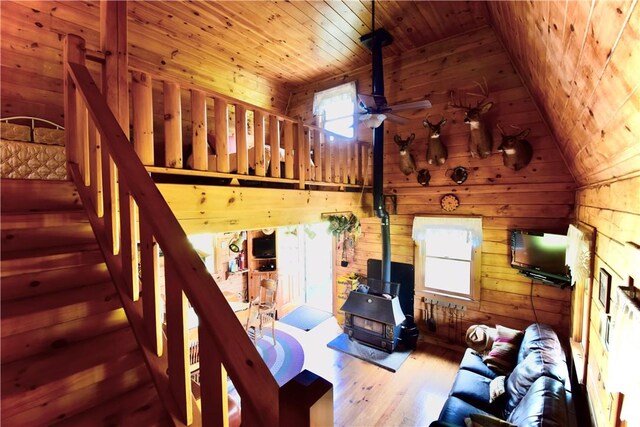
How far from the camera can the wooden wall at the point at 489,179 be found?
3594 millimetres

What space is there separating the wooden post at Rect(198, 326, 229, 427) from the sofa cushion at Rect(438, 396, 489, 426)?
2403 mm

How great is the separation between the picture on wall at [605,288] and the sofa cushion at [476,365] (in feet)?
5.51

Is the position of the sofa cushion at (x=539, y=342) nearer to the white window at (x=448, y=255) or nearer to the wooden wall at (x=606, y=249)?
the wooden wall at (x=606, y=249)

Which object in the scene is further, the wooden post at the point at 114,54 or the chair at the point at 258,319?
the chair at the point at 258,319

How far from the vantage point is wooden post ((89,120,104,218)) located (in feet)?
5.68

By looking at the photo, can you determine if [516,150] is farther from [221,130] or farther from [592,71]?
[221,130]

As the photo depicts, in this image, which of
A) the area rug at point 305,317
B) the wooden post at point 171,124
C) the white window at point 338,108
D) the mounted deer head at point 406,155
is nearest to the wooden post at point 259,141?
the wooden post at point 171,124

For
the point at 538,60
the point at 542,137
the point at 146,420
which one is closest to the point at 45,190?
the point at 146,420

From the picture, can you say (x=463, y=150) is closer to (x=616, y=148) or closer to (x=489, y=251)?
(x=489, y=251)

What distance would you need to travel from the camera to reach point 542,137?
357cm

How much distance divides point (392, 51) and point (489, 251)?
136 inches

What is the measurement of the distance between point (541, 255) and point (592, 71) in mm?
2805

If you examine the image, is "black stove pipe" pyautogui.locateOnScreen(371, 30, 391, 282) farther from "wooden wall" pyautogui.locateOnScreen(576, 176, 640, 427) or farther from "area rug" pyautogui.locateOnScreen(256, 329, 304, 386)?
"wooden wall" pyautogui.locateOnScreen(576, 176, 640, 427)

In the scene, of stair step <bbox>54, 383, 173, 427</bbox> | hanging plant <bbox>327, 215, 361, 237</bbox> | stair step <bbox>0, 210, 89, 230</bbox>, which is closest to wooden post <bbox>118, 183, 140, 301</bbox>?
stair step <bbox>54, 383, 173, 427</bbox>
